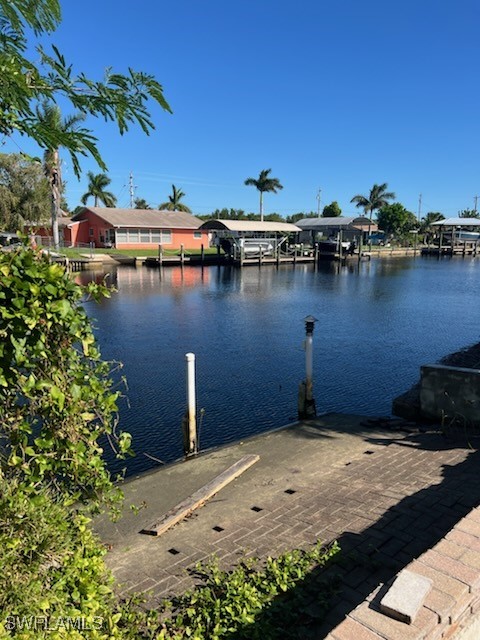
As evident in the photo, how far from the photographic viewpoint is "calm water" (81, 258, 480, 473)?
10844 mm

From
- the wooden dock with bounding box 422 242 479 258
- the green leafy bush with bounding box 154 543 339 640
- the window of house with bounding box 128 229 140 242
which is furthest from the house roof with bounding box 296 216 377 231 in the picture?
the green leafy bush with bounding box 154 543 339 640

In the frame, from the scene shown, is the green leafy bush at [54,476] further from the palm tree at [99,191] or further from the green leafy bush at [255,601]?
the palm tree at [99,191]

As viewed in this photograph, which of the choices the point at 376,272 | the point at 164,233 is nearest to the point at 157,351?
the point at 376,272

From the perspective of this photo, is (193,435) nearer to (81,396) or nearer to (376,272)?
(81,396)

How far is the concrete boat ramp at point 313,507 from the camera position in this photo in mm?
4301

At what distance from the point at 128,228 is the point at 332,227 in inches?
1214

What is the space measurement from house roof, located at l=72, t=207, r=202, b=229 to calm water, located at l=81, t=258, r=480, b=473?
19351 millimetres

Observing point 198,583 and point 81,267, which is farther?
point 81,267

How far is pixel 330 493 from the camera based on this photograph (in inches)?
229

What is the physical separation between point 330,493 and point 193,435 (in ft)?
11.3

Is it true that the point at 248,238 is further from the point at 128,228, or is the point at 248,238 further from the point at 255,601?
the point at 255,601

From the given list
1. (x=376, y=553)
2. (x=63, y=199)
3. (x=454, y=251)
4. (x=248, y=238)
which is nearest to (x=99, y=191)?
(x=63, y=199)

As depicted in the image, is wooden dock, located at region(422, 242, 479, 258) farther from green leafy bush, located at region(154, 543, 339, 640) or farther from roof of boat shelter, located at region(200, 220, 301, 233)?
green leafy bush, located at region(154, 543, 339, 640)

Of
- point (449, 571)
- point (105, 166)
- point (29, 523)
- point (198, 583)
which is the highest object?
point (105, 166)
